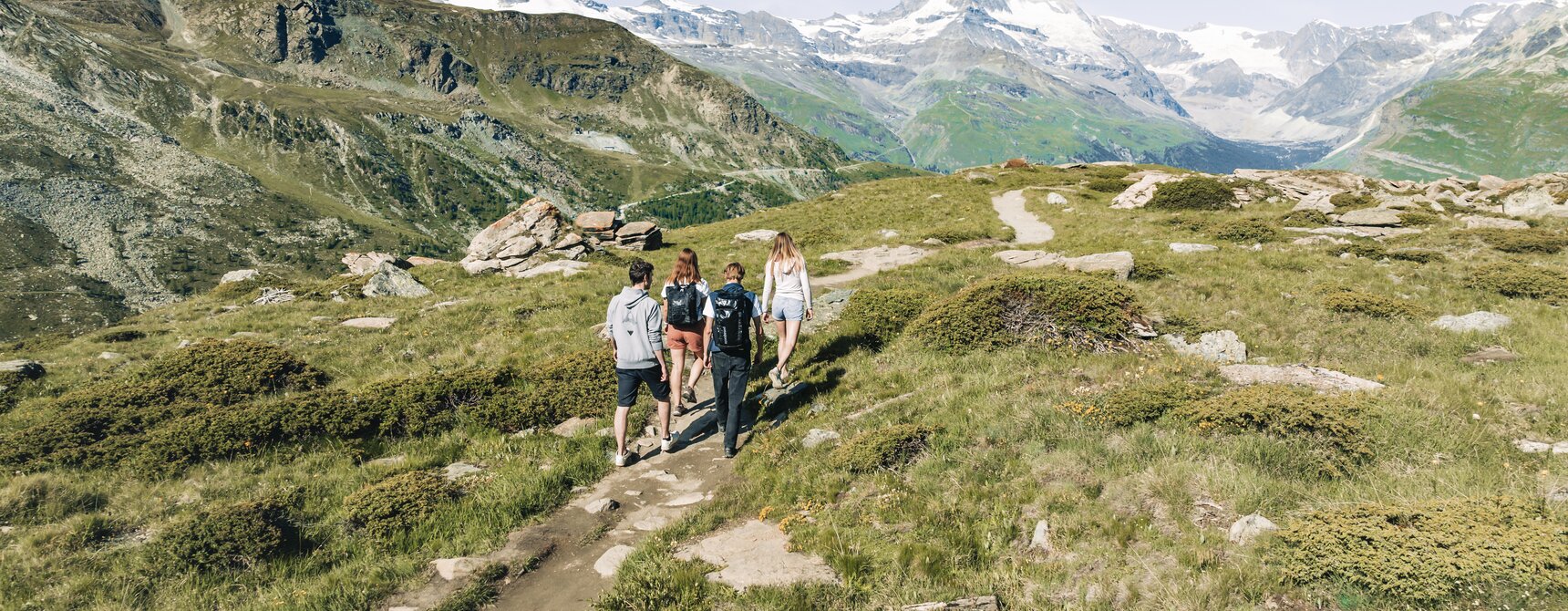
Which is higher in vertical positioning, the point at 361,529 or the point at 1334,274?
the point at 1334,274

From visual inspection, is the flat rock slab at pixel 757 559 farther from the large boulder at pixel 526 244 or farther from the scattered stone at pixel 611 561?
the large boulder at pixel 526 244

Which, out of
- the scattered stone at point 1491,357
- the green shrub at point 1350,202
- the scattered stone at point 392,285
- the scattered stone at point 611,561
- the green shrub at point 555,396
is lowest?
the scattered stone at point 392,285

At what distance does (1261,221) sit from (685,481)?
3209 centimetres

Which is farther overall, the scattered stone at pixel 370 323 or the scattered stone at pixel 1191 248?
the scattered stone at pixel 1191 248

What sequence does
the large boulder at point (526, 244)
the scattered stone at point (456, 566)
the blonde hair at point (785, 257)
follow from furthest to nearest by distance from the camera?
the large boulder at point (526, 244)
the blonde hair at point (785, 257)
the scattered stone at point (456, 566)

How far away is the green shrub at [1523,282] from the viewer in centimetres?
1583

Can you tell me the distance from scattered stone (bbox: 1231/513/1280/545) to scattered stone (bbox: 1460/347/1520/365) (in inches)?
369

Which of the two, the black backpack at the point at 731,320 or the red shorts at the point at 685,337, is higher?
the black backpack at the point at 731,320

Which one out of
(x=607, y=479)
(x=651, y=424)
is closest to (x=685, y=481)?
(x=607, y=479)

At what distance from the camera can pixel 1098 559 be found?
6.48m

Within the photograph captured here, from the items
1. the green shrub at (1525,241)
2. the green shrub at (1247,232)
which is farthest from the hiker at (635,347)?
the green shrub at (1525,241)

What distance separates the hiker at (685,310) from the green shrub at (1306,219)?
109ft

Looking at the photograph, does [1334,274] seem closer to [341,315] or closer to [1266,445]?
[1266,445]

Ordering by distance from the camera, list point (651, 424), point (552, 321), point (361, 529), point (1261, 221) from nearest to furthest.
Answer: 1. point (361, 529)
2. point (651, 424)
3. point (552, 321)
4. point (1261, 221)
